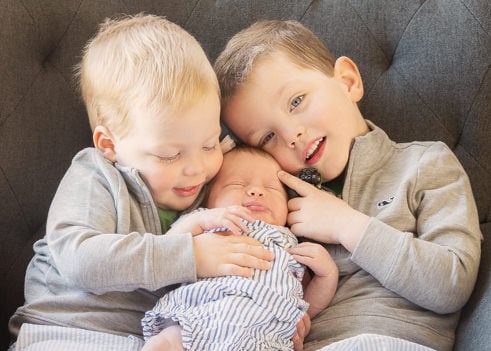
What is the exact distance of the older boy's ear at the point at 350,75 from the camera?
150 cm

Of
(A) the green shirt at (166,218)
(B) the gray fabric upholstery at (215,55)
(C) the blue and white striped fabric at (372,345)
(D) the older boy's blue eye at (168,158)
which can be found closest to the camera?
(C) the blue and white striped fabric at (372,345)

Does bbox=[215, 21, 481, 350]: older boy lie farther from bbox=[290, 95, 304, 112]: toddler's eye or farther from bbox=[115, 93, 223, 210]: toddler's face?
bbox=[115, 93, 223, 210]: toddler's face

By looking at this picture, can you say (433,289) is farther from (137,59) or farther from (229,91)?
(137,59)

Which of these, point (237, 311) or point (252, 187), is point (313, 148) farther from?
point (237, 311)

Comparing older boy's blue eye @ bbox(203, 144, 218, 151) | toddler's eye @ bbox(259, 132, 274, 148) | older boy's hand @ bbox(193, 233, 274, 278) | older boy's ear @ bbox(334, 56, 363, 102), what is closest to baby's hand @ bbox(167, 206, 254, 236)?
older boy's hand @ bbox(193, 233, 274, 278)

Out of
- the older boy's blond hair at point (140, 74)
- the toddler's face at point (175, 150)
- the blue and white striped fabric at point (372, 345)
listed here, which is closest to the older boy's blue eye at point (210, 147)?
the toddler's face at point (175, 150)

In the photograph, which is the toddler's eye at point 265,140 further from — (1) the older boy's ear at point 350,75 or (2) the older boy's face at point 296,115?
(1) the older boy's ear at point 350,75

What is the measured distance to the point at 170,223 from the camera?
4.61 feet

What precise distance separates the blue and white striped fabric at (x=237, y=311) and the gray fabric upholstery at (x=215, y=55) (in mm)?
474

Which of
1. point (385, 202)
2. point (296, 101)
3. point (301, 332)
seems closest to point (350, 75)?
point (296, 101)

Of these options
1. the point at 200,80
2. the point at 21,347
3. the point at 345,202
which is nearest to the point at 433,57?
the point at 345,202

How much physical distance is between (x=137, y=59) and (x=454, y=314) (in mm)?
767

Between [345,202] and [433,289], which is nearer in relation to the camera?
[433,289]

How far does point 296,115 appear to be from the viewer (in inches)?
55.2
